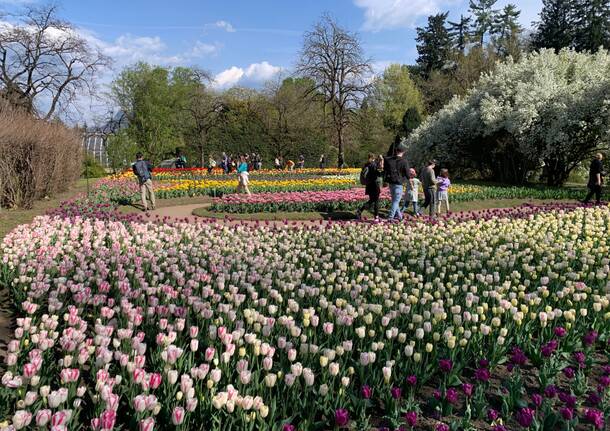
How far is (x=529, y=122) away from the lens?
818 inches

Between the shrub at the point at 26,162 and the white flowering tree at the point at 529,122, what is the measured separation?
58.6 feet

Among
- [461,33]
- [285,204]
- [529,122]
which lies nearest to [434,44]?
[461,33]

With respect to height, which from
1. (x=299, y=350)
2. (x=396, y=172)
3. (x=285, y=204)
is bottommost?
(x=299, y=350)

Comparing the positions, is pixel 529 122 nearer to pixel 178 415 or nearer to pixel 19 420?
pixel 178 415

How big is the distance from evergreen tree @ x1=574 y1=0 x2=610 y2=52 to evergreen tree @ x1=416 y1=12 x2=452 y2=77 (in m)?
15.1

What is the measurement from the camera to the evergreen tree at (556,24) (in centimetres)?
4834

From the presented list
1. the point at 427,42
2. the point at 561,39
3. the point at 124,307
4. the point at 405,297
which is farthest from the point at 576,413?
the point at 427,42

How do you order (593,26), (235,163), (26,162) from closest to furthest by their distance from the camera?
(26,162)
(235,163)
(593,26)

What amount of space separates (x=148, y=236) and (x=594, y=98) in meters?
18.1

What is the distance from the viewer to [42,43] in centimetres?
2748

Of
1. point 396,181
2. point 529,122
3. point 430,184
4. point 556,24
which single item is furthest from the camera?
point 556,24

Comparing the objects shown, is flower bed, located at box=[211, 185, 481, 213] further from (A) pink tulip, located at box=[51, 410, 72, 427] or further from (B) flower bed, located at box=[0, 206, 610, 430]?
(A) pink tulip, located at box=[51, 410, 72, 427]

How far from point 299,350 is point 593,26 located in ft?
177

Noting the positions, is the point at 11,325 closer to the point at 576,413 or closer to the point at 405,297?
the point at 405,297
